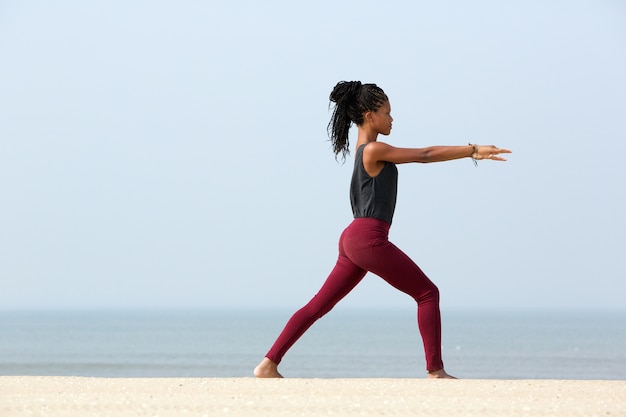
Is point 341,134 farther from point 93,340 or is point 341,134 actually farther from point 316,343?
point 93,340

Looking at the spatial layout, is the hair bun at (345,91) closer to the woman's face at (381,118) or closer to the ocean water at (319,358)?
the woman's face at (381,118)

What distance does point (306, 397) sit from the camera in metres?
5.78

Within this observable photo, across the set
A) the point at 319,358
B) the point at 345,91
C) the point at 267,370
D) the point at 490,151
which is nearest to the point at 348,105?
the point at 345,91

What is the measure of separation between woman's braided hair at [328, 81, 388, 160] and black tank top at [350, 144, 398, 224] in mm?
312

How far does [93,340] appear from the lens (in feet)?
205

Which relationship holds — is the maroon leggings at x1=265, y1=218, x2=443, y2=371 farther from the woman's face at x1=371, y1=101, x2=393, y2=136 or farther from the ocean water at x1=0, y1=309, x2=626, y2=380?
the ocean water at x1=0, y1=309, x2=626, y2=380

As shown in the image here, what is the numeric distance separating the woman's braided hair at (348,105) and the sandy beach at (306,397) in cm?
167

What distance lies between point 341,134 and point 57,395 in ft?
8.59

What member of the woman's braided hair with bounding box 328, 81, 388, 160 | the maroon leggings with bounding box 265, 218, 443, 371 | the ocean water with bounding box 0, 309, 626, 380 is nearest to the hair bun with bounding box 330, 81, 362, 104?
the woman's braided hair with bounding box 328, 81, 388, 160

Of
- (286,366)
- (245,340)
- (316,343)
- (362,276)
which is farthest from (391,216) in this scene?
(245,340)

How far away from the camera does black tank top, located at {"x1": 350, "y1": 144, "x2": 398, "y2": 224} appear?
270 inches

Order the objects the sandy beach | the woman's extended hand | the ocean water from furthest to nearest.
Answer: the ocean water < the woman's extended hand < the sandy beach

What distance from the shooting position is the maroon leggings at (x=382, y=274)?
22.3 ft

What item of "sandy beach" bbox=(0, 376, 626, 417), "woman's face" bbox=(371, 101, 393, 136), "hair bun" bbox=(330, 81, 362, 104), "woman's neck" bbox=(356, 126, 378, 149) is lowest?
"sandy beach" bbox=(0, 376, 626, 417)
